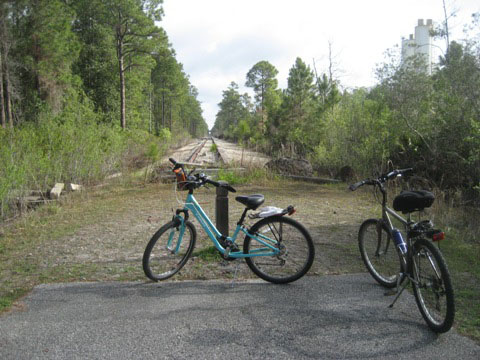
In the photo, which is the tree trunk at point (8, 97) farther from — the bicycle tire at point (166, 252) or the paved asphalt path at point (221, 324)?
the paved asphalt path at point (221, 324)

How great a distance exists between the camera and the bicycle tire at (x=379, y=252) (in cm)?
423

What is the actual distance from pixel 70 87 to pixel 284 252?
81.0 ft

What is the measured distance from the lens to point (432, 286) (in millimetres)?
3174

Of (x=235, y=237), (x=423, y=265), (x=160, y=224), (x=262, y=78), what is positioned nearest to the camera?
(x=423, y=265)

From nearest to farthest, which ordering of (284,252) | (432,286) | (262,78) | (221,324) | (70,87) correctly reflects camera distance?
(432,286), (221,324), (284,252), (70,87), (262,78)

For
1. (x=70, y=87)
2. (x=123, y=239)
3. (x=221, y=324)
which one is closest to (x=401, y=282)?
(x=221, y=324)

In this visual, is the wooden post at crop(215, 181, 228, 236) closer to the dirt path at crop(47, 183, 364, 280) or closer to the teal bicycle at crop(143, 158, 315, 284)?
the dirt path at crop(47, 183, 364, 280)

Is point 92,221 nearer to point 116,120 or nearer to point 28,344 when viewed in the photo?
point 28,344

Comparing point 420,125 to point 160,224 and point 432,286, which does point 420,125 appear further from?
point 432,286

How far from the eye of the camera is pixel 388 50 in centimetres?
1681

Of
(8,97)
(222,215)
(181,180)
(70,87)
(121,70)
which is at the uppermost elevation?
(121,70)

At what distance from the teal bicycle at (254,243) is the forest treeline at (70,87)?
4.76 metres

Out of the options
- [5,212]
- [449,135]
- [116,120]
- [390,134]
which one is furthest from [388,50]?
[116,120]

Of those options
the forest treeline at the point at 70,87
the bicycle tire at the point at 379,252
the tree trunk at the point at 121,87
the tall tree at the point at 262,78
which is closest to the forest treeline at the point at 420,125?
the bicycle tire at the point at 379,252
